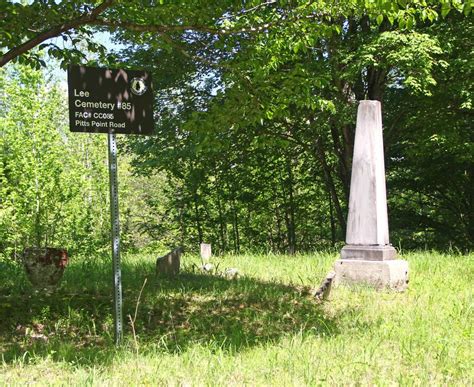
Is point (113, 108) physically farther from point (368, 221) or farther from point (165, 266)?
point (368, 221)

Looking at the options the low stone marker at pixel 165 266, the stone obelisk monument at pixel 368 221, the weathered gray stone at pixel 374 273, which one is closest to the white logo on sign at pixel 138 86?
the low stone marker at pixel 165 266

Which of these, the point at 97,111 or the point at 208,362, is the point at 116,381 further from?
the point at 97,111

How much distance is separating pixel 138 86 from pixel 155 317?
2.63 m

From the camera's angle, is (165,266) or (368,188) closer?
(368,188)

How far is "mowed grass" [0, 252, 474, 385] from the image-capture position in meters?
4.05

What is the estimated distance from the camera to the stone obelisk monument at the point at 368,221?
26.5 ft

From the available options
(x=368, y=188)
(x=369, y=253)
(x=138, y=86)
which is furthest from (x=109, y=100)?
(x=369, y=253)

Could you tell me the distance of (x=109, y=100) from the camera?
16.8 feet

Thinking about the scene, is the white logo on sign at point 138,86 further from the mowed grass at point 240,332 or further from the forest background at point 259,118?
the mowed grass at point 240,332

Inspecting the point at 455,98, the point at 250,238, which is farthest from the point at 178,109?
the point at 250,238

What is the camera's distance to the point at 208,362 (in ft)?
14.0

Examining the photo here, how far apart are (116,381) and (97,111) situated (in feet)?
8.07

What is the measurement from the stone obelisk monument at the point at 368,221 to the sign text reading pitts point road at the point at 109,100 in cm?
424

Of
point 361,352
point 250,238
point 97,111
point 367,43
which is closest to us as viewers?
point 361,352
